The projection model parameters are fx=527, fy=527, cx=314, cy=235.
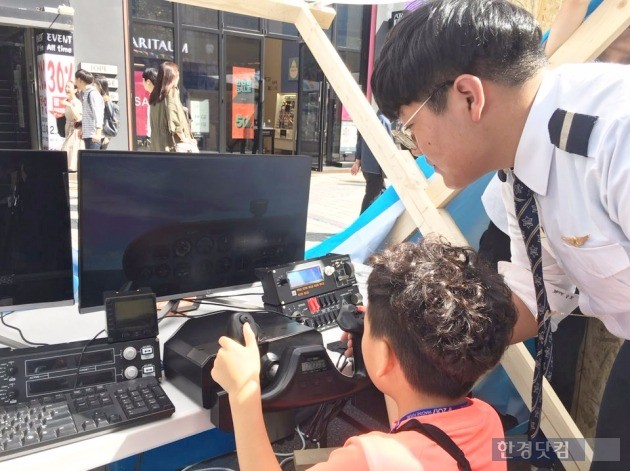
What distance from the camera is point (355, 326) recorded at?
1203 mm

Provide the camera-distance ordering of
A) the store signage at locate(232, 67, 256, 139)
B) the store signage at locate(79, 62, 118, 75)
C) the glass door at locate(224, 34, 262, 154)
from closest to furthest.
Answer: the store signage at locate(79, 62, 118, 75) → the glass door at locate(224, 34, 262, 154) → the store signage at locate(232, 67, 256, 139)

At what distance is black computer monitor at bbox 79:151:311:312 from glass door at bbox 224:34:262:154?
25.0 ft

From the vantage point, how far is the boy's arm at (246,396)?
0.97m

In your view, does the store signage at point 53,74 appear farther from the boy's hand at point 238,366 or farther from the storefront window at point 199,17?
the boy's hand at point 238,366

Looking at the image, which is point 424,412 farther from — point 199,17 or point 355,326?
point 199,17

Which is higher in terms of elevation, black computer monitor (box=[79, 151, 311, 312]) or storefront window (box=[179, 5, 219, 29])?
storefront window (box=[179, 5, 219, 29])

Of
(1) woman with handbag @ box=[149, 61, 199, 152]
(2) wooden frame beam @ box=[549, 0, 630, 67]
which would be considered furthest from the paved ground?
(2) wooden frame beam @ box=[549, 0, 630, 67]

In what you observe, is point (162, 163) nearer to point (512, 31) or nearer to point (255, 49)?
point (512, 31)

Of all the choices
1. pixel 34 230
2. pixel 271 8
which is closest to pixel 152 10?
pixel 271 8

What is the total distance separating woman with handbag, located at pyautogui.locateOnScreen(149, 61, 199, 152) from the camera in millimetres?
4633

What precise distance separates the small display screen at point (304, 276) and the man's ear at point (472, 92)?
0.73 meters

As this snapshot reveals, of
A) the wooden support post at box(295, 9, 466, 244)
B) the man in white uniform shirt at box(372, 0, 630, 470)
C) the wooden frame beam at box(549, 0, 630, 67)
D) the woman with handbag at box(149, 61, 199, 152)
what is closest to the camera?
the man in white uniform shirt at box(372, 0, 630, 470)

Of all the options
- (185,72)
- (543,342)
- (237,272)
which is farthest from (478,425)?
(185,72)

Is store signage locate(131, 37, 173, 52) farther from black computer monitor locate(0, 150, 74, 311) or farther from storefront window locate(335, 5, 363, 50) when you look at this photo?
black computer monitor locate(0, 150, 74, 311)
